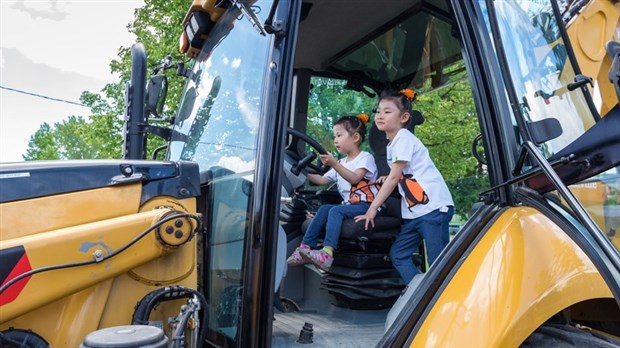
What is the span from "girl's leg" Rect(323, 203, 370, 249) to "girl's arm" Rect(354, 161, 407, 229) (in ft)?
0.23

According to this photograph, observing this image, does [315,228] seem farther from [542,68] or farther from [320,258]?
[542,68]

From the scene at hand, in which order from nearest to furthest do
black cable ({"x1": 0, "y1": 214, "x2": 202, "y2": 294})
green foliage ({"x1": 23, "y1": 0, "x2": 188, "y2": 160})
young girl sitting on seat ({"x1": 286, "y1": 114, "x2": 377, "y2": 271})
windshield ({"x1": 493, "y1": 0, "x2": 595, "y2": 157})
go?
black cable ({"x1": 0, "y1": 214, "x2": 202, "y2": 294})
windshield ({"x1": 493, "y1": 0, "x2": 595, "y2": 157})
young girl sitting on seat ({"x1": 286, "y1": 114, "x2": 377, "y2": 271})
green foliage ({"x1": 23, "y1": 0, "x2": 188, "y2": 160})

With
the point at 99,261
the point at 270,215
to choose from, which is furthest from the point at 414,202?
the point at 99,261

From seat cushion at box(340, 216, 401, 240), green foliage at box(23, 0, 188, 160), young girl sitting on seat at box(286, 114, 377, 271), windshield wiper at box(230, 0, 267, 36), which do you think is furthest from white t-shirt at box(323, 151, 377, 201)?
green foliage at box(23, 0, 188, 160)

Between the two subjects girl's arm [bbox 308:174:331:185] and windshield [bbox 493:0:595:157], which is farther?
girl's arm [bbox 308:174:331:185]

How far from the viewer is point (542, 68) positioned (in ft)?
5.93

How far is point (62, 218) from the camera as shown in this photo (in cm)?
158

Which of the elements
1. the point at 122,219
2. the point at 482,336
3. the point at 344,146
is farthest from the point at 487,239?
the point at 344,146

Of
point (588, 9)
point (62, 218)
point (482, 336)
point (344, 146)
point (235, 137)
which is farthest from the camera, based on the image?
point (344, 146)

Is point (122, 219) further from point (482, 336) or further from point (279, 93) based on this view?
point (482, 336)

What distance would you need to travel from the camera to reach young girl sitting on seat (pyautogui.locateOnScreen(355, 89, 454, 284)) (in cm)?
249

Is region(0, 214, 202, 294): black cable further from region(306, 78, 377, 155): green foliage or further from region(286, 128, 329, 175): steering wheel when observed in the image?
region(306, 78, 377, 155): green foliage

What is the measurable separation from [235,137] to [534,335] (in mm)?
1209

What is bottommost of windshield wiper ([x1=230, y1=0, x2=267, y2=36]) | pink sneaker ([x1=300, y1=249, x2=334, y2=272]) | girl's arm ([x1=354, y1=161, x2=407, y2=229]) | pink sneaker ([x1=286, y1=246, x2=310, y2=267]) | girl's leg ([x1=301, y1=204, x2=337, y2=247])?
pink sneaker ([x1=286, y1=246, x2=310, y2=267])
